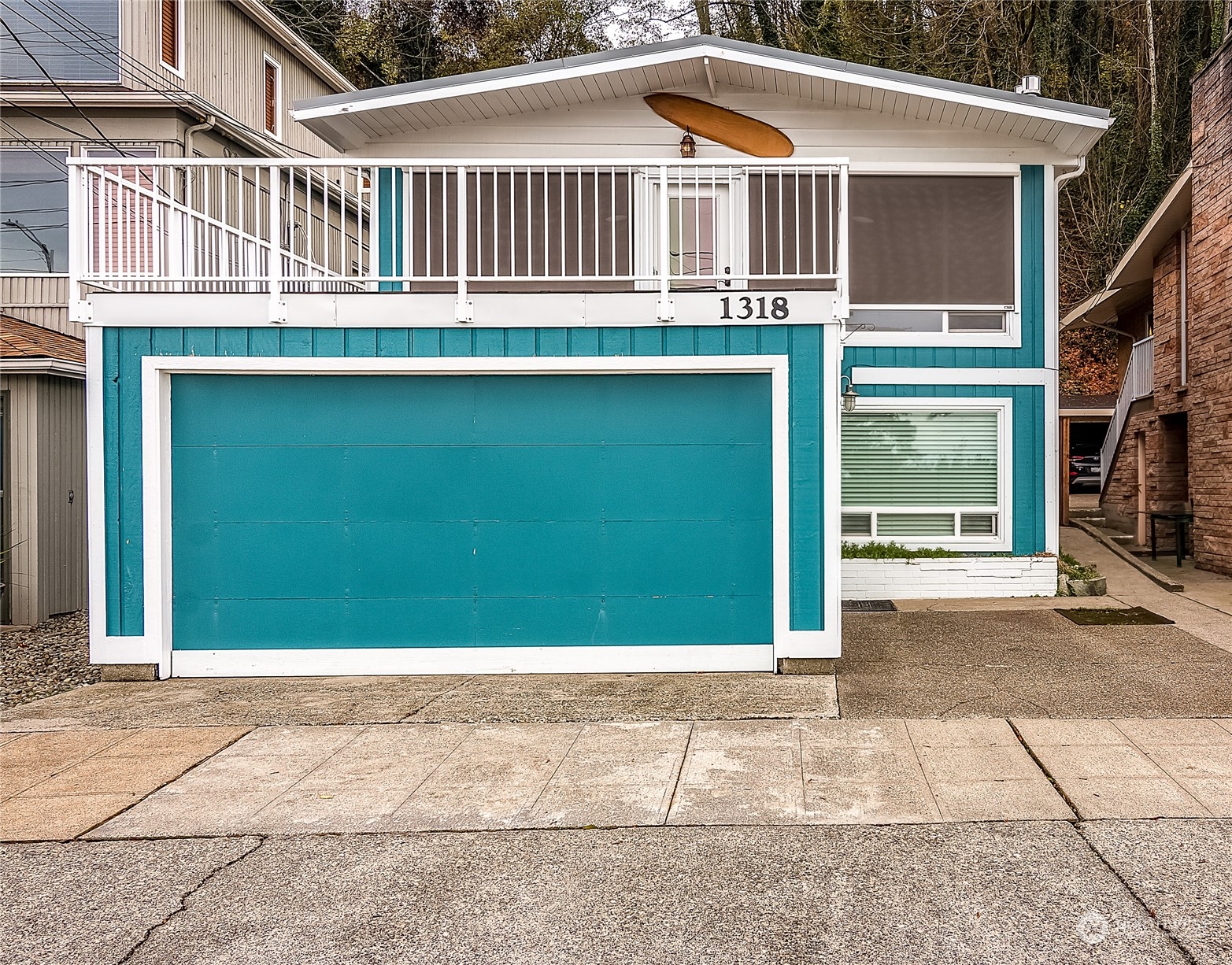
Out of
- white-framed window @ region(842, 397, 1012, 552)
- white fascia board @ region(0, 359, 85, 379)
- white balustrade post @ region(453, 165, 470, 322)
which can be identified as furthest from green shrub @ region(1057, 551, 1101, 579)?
white fascia board @ region(0, 359, 85, 379)

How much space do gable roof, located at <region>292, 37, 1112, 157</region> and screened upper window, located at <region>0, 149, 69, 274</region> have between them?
7.22 meters

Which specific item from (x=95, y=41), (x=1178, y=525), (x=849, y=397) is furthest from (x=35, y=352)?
(x=1178, y=525)

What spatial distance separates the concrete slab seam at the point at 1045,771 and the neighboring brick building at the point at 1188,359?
8.38m

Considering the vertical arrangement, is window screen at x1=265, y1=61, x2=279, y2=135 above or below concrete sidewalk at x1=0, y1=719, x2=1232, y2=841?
above

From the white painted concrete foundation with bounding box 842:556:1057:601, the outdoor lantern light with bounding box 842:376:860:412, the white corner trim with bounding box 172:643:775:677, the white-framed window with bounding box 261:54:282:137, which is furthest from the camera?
the white-framed window with bounding box 261:54:282:137

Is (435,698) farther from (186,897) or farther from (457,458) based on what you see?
(186,897)

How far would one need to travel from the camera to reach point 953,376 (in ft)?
33.9

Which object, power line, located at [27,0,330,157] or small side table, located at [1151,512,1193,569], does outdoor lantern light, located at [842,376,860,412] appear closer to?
small side table, located at [1151,512,1193,569]

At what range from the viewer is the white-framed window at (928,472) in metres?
10.4

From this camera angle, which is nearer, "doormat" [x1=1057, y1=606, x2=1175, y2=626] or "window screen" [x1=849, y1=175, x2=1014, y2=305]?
"doormat" [x1=1057, y1=606, x2=1175, y2=626]

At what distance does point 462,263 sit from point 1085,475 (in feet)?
83.8

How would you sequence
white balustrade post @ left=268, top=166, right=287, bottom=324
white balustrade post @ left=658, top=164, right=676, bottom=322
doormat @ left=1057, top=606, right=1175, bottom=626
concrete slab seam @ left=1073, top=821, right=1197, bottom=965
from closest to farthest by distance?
concrete slab seam @ left=1073, top=821, right=1197, bottom=965
white balustrade post @ left=268, top=166, right=287, bottom=324
white balustrade post @ left=658, top=164, right=676, bottom=322
doormat @ left=1057, top=606, right=1175, bottom=626

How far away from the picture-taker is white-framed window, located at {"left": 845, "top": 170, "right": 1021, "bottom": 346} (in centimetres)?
1034

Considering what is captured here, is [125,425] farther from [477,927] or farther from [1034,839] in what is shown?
[1034,839]
